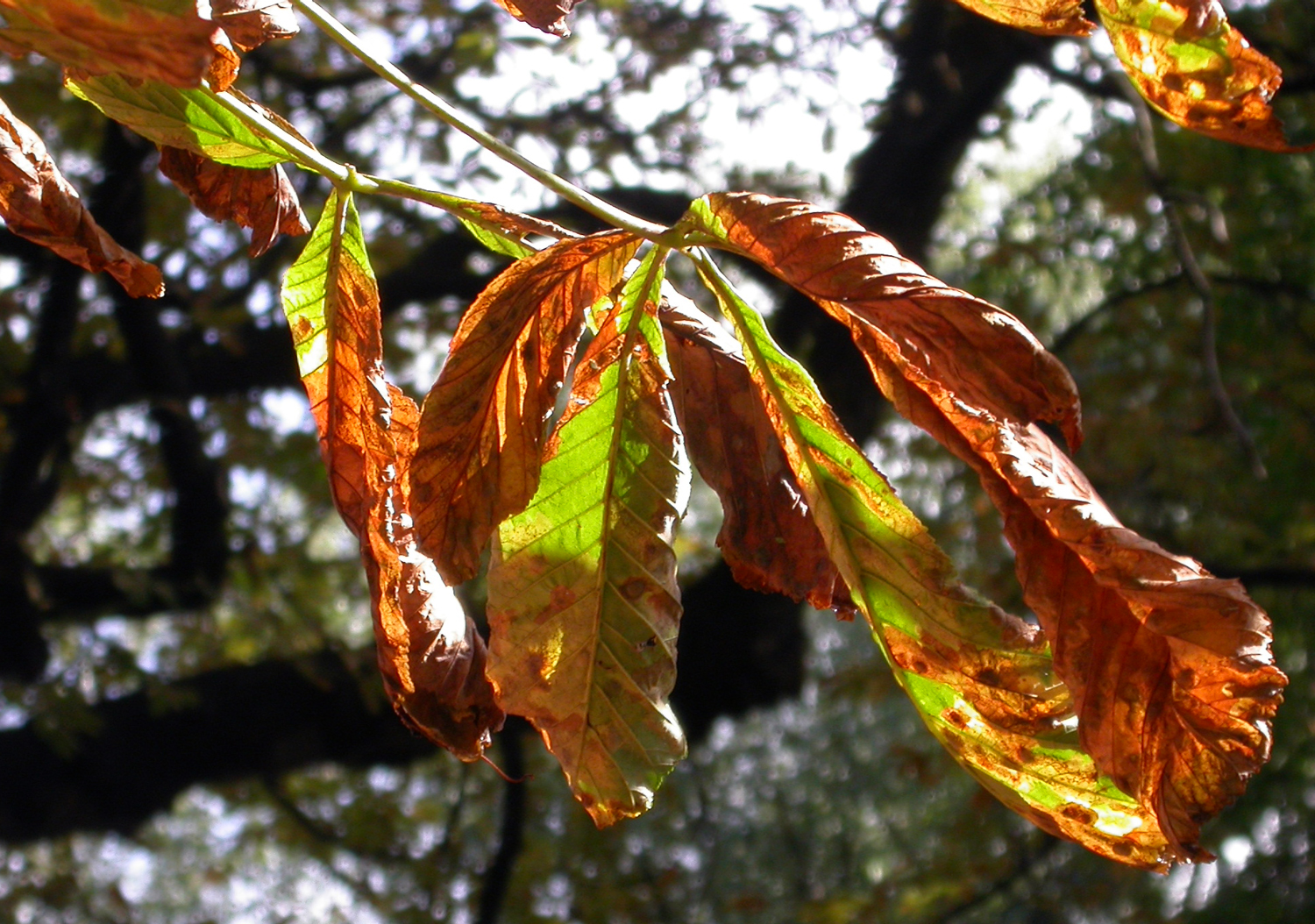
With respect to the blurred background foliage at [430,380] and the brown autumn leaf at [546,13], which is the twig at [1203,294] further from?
the brown autumn leaf at [546,13]

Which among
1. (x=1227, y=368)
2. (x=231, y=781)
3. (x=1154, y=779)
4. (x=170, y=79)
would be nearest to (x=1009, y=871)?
(x=1227, y=368)

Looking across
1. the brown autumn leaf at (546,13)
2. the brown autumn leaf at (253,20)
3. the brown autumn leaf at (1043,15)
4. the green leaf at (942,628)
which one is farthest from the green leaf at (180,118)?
the brown autumn leaf at (1043,15)

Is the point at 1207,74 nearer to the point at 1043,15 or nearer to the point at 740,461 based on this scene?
the point at 1043,15

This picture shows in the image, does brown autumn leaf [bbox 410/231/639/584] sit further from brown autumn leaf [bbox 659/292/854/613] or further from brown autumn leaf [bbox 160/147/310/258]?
brown autumn leaf [bbox 160/147/310/258]

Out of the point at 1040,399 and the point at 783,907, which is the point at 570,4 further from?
the point at 783,907

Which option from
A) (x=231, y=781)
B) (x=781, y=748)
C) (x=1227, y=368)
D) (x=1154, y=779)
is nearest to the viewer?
(x=1154, y=779)

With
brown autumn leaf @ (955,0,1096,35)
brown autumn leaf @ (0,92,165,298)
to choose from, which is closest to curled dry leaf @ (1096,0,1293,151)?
brown autumn leaf @ (955,0,1096,35)

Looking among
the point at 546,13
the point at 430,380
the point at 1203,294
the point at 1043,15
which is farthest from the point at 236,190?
the point at 430,380
